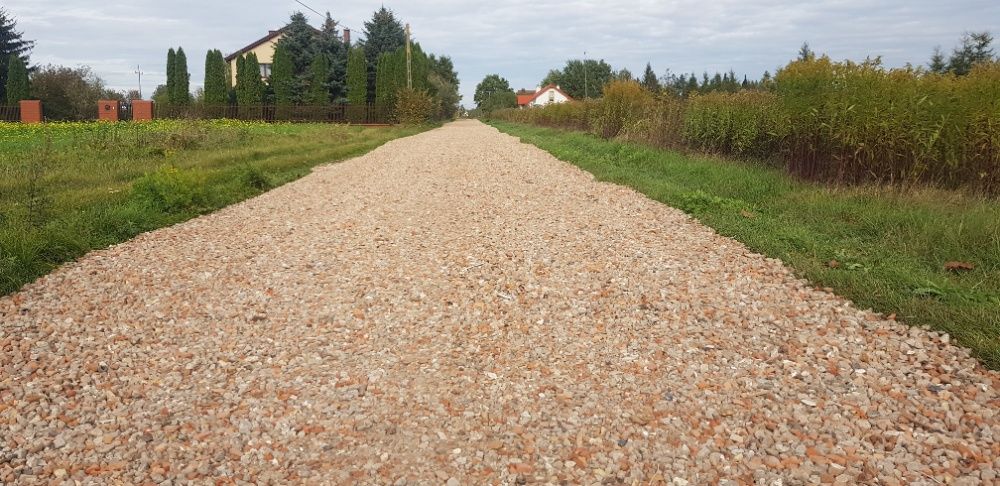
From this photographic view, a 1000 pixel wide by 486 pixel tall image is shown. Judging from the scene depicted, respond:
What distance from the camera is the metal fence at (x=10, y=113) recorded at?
44.6 m

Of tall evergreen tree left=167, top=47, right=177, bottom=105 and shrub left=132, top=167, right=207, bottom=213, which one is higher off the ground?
tall evergreen tree left=167, top=47, right=177, bottom=105

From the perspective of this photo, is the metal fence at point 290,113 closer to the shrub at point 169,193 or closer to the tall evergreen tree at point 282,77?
the tall evergreen tree at point 282,77

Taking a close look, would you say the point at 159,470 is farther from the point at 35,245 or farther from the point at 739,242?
the point at 739,242

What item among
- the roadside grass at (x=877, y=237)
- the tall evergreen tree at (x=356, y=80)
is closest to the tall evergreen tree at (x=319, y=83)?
the tall evergreen tree at (x=356, y=80)

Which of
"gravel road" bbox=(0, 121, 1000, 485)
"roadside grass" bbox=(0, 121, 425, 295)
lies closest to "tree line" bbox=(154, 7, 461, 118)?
"roadside grass" bbox=(0, 121, 425, 295)

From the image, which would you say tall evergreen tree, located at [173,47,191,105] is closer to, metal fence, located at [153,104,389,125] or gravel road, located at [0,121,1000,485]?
metal fence, located at [153,104,389,125]

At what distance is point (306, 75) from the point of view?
49344 mm

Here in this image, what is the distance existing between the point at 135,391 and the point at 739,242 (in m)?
5.78

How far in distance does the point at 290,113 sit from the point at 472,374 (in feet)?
153

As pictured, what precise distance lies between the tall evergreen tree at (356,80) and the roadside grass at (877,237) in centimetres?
3834

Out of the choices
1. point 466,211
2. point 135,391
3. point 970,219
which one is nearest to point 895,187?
point 970,219

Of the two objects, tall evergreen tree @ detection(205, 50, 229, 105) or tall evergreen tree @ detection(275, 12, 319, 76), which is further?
tall evergreen tree @ detection(275, 12, 319, 76)

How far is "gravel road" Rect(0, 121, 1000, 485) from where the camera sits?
295 centimetres

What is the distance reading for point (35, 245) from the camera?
5891 millimetres
